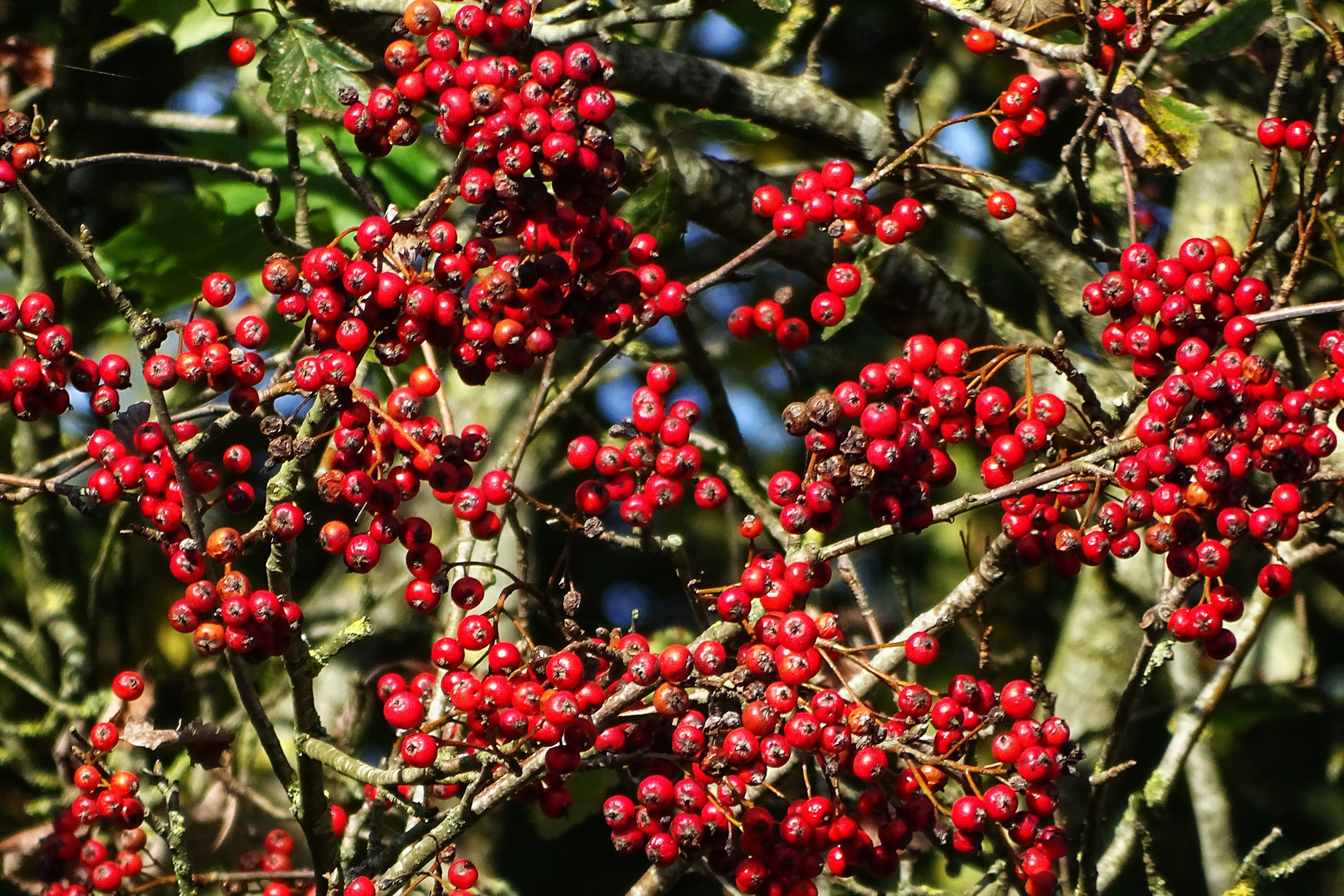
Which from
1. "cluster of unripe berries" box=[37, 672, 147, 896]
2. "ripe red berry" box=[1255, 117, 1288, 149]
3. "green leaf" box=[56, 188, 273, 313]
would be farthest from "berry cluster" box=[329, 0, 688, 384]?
"green leaf" box=[56, 188, 273, 313]

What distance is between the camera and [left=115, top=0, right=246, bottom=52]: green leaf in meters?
3.97

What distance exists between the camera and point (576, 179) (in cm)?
204

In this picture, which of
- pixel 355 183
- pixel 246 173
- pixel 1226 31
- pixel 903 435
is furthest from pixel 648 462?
pixel 1226 31

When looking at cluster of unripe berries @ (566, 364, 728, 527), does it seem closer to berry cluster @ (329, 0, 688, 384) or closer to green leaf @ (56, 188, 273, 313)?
berry cluster @ (329, 0, 688, 384)

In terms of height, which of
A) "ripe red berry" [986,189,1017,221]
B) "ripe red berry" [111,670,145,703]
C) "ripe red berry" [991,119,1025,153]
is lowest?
"ripe red berry" [111,670,145,703]

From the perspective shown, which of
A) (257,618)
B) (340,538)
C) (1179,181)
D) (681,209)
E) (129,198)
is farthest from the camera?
(129,198)

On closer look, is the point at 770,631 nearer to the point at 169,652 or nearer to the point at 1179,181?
the point at 1179,181

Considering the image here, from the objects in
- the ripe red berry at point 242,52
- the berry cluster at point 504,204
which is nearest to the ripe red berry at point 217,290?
the berry cluster at point 504,204

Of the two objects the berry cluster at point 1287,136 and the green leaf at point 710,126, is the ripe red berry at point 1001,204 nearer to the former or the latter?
the berry cluster at point 1287,136

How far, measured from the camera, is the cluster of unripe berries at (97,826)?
2.48 m

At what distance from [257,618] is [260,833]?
2095 mm

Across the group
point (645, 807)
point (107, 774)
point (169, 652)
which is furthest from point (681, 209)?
point (169, 652)

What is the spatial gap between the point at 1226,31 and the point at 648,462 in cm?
194

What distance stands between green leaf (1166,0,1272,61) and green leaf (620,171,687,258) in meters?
1.33
